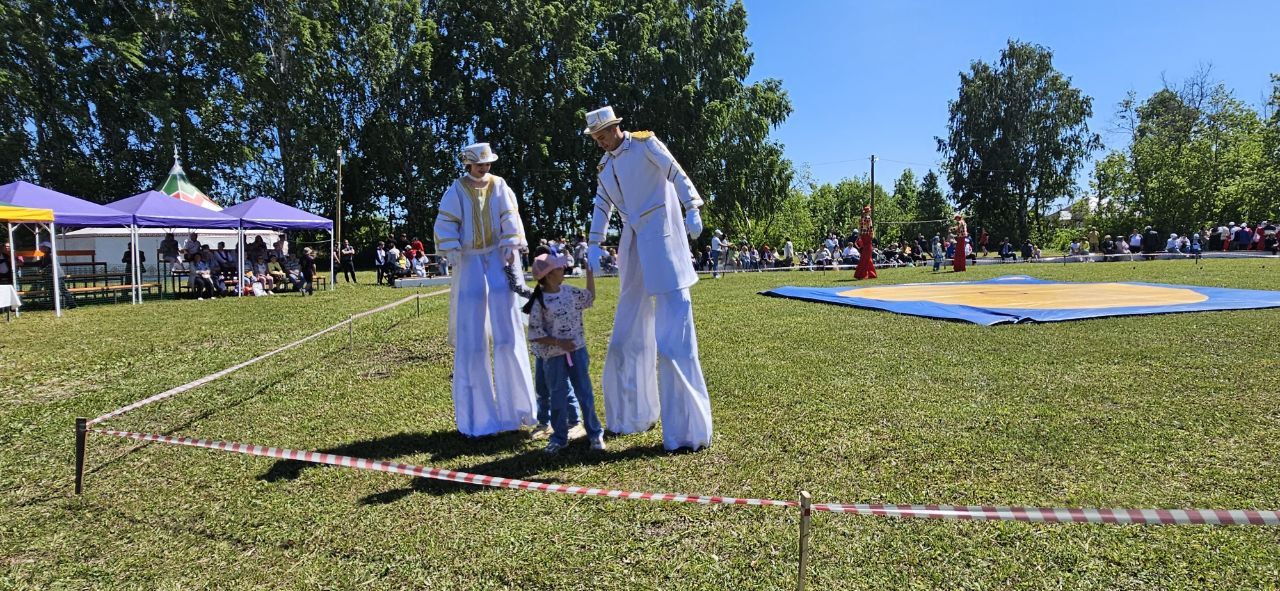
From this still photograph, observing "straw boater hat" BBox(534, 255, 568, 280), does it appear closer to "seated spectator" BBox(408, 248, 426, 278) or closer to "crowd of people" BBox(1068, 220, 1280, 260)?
"seated spectator" BBox(408, 248, 426, 278)

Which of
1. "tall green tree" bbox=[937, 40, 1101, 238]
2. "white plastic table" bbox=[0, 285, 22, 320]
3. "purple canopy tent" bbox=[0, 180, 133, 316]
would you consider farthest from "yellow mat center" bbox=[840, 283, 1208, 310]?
"tall green tree" bbox=[937, 40, 1101, 238]

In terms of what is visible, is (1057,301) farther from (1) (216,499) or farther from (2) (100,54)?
(2) (100,54)

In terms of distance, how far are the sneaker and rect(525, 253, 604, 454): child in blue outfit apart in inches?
15.1

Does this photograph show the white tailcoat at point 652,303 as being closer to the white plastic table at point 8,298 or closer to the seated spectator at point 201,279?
the white plastic table at point 8,298

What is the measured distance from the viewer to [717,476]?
13.4ft

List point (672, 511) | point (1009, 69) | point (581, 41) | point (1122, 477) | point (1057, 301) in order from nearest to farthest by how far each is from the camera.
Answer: point (672, 511)
point (1122, 477)
point (1057, 301)
point (581, 41)
point (1009, 69)

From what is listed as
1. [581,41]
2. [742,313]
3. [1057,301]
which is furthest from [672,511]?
[581,41]

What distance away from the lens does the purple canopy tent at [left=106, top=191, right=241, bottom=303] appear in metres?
16.1

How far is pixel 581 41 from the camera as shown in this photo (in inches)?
1428

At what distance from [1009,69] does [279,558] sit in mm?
58105

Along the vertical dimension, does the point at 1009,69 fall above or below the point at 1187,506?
above

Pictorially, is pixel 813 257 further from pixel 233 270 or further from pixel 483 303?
pixel 483 303

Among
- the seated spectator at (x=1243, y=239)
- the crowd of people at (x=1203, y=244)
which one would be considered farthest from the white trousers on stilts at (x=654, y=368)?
the seated spectator at (x=1243, y=239)

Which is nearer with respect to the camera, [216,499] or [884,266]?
[216,499]
